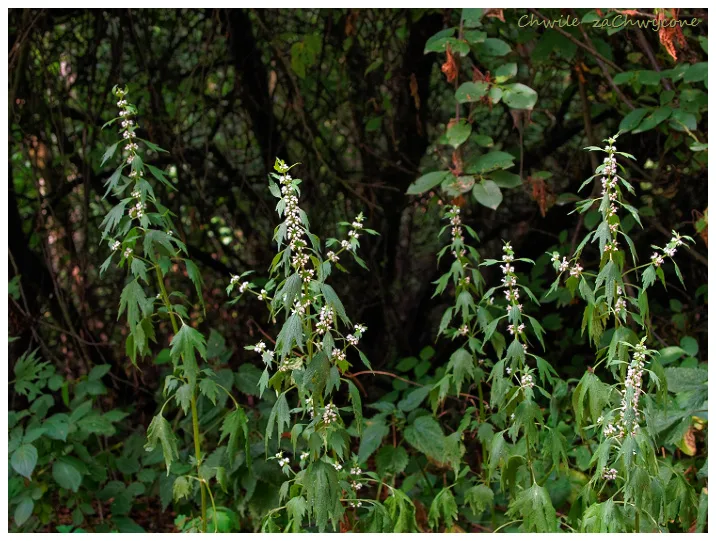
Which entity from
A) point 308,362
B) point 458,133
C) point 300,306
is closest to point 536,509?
point 308,362

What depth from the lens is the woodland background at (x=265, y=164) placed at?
12.7 feet

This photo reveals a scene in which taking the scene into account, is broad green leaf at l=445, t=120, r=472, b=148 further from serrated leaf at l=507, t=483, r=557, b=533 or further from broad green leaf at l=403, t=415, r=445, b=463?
serrated leaf at l=507, t=483, r=557, b=533

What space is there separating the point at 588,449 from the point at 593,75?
1882mm

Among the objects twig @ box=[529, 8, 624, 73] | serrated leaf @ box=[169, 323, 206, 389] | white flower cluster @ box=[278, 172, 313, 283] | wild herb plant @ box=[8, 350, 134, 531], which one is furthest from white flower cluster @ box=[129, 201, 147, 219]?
twig @ box=[529, 8, 624, 73]

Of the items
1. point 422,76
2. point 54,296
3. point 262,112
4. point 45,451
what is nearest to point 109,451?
point 45,451

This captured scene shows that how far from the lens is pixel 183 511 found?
3.21 m

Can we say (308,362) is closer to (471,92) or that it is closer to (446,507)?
(446,507)

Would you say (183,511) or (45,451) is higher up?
(45,451)

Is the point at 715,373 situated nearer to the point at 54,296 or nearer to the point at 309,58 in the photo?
the point at 309,58

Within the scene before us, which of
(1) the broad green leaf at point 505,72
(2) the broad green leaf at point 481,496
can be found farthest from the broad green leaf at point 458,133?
(2) the broad green leaf at point 481,496

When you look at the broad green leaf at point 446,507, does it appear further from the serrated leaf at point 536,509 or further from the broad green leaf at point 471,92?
the broad green leaf at point 471,92

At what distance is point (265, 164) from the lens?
4.26 metres

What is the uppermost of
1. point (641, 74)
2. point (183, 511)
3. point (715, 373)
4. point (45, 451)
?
point (641, 74)
